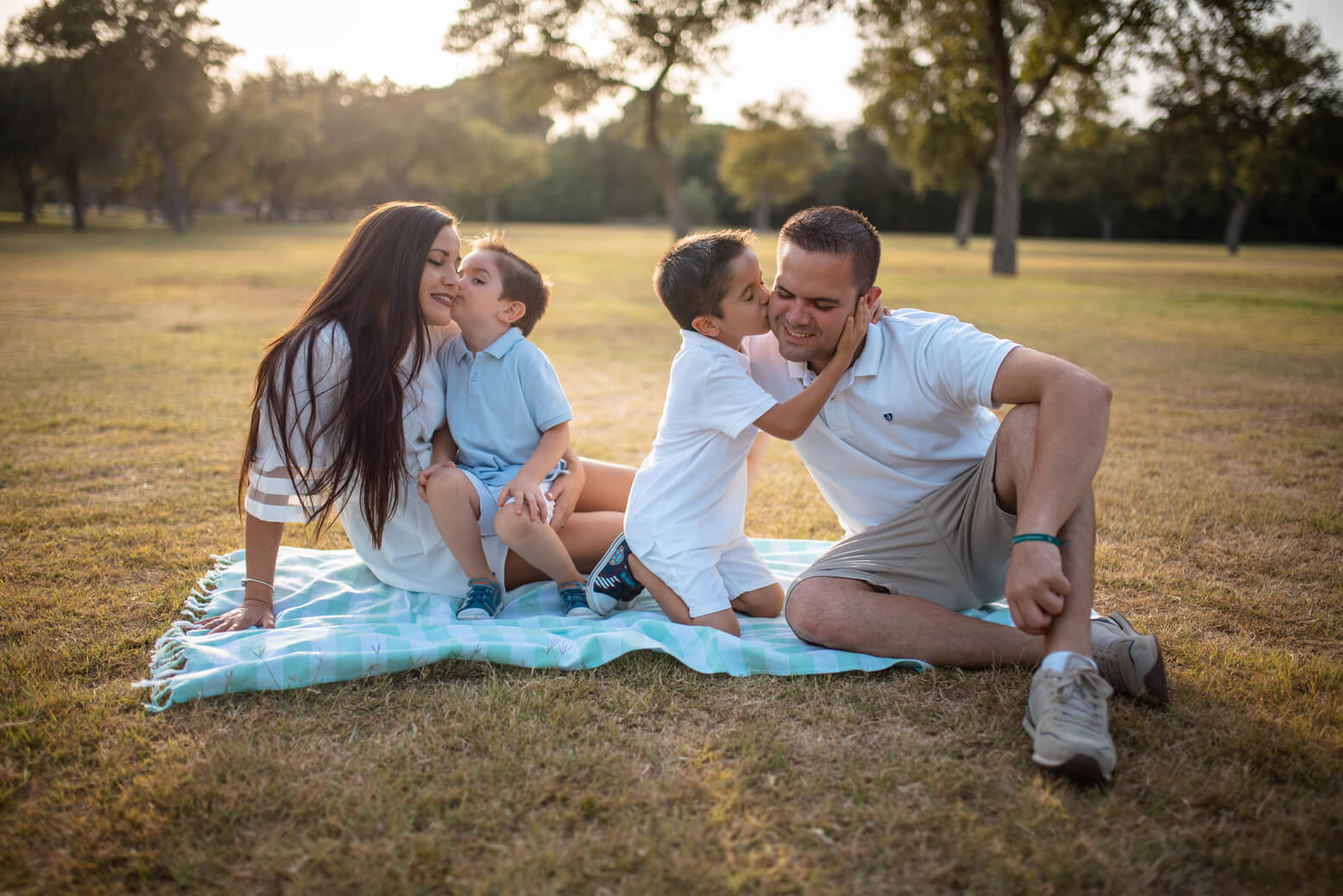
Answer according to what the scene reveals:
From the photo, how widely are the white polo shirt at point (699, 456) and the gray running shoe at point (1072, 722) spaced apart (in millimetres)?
1163

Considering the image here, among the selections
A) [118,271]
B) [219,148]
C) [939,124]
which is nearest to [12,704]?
[118,271]

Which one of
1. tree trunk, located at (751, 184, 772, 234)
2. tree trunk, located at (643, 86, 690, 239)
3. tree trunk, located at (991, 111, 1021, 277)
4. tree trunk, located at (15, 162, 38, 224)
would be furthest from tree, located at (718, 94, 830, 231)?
tree trunk, located at (15, 162, 38, 224)

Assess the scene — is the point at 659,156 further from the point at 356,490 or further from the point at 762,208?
the point at 762,208

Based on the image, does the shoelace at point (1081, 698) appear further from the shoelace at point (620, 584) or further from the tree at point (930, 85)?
the tree at point (930, 85)

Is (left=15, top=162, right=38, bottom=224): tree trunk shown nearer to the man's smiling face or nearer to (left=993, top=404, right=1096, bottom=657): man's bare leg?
the man's smiling face

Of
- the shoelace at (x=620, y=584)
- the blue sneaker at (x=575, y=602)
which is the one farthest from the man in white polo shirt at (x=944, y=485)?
the blue sneaker at (x=575, y=602)

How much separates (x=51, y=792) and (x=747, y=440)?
219cm

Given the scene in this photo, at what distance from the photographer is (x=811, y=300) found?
2.66 m

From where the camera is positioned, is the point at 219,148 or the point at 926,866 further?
the point at 219,148

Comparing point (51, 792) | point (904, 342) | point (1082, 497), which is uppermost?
point (904, 342)

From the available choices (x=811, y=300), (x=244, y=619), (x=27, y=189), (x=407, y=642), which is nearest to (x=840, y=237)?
(x=811, y=300)

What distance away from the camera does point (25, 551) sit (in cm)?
349

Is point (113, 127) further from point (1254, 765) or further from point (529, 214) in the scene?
point (1254, 765)

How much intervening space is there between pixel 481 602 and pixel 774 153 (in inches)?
2111
